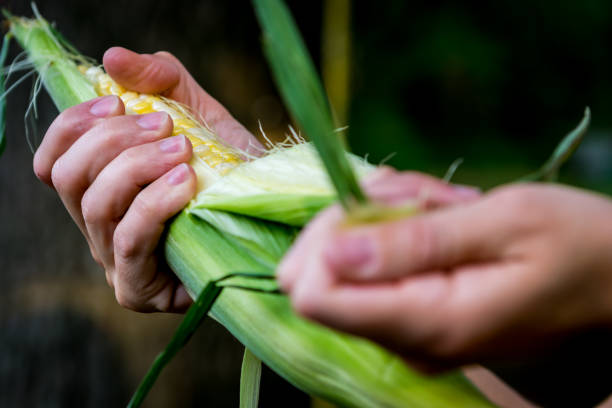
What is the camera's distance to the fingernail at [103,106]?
51 cm

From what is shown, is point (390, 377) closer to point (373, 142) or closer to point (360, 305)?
point (360, 305)

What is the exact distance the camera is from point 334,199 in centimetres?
34

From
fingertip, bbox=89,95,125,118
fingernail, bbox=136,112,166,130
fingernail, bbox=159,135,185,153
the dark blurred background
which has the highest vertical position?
fingertip, bbox=89,95,125,118

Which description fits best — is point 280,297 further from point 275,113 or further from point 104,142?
point 275,113

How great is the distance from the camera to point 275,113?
62.2 inches

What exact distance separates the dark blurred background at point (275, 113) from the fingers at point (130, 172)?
1.01ft

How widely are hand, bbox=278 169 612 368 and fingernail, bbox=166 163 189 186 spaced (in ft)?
0.83

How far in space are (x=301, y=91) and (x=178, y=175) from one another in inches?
9.9

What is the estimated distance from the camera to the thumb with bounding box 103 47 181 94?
0.56 meters

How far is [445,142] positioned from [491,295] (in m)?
2.43

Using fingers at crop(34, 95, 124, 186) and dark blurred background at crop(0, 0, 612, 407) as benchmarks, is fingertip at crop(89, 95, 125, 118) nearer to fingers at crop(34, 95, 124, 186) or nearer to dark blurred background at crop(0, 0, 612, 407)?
fingers at crop(34, 95, 124, 186)

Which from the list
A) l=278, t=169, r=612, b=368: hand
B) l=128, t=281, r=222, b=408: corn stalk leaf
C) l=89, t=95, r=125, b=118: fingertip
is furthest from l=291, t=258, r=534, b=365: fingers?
l=89, t=95, r=125, b=118: fingertip

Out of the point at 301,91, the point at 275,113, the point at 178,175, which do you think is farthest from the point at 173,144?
the point at 275,113

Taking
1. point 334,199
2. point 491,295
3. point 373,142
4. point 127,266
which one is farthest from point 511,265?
point 373,142
